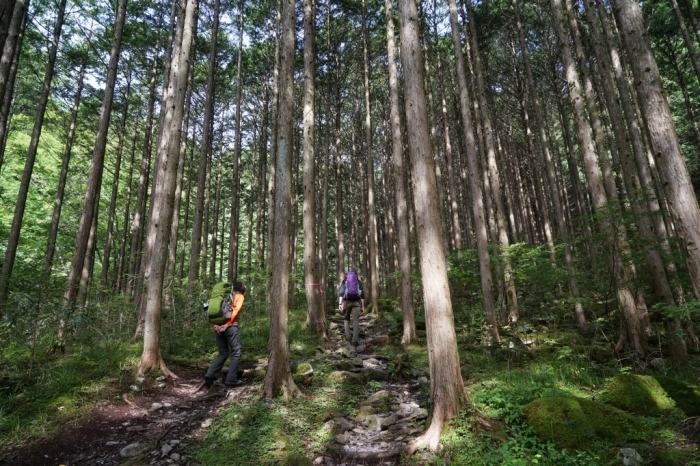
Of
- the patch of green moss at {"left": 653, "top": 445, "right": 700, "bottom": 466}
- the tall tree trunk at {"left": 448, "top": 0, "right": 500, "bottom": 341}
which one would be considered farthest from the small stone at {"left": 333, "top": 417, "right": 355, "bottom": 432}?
the tall tree trunk at {"left": 448, "top": 0, "right": 500, "bottom": 341}

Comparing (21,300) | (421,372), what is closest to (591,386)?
(421,372)

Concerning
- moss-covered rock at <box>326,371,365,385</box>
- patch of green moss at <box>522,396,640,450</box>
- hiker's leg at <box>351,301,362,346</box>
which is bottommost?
patch of green moss at <box>522,396,640,450</box>

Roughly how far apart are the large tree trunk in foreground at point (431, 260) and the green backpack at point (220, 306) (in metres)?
3.77

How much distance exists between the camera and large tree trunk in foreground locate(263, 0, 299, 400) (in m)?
5.59

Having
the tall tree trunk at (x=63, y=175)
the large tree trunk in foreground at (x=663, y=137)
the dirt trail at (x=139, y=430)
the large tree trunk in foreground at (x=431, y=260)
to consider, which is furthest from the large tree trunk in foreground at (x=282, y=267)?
the tall tree trunk at (x=63, y=175)

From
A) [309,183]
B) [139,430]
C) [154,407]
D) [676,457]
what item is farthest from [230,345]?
[676,457]

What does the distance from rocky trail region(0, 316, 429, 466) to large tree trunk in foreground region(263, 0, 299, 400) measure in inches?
20.9

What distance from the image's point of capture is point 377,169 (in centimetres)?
3797

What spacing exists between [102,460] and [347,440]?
2801 millimetres

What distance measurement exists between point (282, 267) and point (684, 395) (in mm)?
5850

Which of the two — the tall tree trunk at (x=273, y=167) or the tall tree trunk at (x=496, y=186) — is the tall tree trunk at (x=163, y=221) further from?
the tall tree trunk at (x=496, y=186)

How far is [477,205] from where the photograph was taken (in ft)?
33.7

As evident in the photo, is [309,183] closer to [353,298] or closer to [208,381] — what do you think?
[353,298]

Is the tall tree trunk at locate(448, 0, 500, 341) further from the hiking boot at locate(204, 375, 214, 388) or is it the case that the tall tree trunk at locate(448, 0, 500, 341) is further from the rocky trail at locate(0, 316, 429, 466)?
the hiking boot at locate(204, 375, 214, 388)
